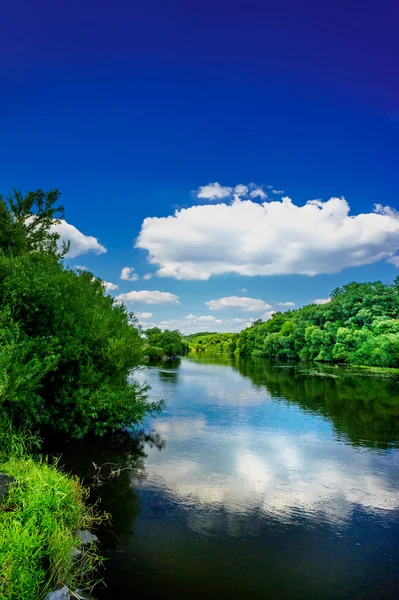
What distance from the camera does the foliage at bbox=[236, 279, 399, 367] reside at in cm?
5212

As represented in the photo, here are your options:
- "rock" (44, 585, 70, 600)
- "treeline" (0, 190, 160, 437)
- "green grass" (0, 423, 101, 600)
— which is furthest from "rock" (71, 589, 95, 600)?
"treeline" (0, 190, 160, 437)

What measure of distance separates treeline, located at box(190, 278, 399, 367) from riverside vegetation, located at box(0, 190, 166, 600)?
41.1 metres

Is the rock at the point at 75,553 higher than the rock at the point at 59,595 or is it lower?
lower

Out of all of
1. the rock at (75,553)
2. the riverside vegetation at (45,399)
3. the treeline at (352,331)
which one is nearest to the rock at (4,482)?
the riverside vegetation at (45,399)

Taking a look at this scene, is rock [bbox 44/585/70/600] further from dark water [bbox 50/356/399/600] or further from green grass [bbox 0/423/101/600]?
dark water [bbox 50/356/399/600]

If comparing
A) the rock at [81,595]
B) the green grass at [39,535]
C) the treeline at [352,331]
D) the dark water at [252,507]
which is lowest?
the dark water at [252,507]

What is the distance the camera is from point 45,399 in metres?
16.1

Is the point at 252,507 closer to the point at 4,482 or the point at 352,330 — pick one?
the point at 4,482

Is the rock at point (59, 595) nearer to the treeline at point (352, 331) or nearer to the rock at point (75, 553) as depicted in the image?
the rock at point (75, 553)

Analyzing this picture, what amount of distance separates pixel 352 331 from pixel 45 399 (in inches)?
2168

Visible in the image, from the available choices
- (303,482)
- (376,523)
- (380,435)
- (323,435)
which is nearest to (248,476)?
(303,482)

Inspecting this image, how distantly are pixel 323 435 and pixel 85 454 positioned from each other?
40.1 ft

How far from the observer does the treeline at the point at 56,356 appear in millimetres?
12648

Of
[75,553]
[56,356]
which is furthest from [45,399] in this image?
[75,553]
